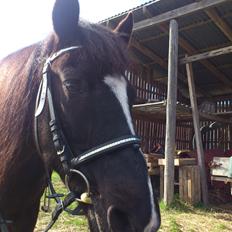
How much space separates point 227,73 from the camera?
396 inches

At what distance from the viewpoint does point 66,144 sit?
137 centimetres

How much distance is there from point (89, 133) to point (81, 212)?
0.40 meters

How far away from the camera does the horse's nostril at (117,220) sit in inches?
46.1

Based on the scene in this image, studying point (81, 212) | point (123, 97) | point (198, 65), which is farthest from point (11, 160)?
point (198, 65)

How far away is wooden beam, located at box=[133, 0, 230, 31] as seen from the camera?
6.10 meters

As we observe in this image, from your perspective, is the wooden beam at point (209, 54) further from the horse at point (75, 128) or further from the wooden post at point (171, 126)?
the horse at point (75, 128)

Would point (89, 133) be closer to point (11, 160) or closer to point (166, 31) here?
point (11, 160)

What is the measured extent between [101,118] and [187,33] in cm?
684

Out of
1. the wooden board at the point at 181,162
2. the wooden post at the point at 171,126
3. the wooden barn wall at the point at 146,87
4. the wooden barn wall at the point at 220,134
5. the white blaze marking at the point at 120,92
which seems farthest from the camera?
the wooden barn wall at the point at 220,134

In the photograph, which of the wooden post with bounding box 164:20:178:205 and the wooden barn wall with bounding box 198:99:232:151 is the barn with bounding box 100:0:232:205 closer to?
the wooden post with bounding box 164:20:178:205

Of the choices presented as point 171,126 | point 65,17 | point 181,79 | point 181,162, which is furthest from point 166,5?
point 65,17

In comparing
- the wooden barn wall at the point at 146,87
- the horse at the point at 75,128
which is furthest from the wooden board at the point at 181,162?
the horse at the point at 75,128

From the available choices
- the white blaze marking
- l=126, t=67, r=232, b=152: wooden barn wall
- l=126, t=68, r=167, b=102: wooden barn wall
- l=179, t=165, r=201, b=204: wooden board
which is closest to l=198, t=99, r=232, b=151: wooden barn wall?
l=126, t=67, r=232, b=152: wooden barn wall

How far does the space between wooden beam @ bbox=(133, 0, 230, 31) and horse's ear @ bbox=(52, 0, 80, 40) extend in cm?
521
